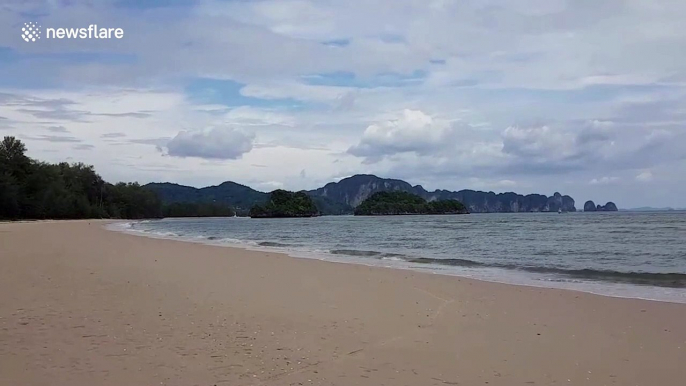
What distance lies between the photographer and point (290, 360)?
6121mm

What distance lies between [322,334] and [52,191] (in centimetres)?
9748

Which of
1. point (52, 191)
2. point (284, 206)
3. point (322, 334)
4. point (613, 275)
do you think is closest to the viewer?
point (322, 334)

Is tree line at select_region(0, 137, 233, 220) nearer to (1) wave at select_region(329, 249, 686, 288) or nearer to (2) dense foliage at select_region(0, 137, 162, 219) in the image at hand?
(2) dense foliage at select_region(0, 137, 162, 219)

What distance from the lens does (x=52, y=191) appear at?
92.6 m

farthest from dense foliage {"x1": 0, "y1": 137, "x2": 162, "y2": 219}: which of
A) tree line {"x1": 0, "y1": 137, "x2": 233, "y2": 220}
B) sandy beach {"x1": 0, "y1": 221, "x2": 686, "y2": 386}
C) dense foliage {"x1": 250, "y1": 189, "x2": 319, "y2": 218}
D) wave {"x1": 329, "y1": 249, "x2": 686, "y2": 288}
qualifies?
sandy beach {"x1": 0, "y1": 221, "x2": 686, "y2": 386}

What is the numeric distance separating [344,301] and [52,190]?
312ft

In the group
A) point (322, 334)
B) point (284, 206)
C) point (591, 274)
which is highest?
point (284, 206)

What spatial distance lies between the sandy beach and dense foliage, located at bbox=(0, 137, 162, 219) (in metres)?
75.0

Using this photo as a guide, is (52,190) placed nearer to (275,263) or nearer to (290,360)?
(275,263)

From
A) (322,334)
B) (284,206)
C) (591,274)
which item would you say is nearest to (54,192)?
(284,206)

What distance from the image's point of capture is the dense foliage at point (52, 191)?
78188 millimetres

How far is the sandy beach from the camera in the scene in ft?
18.6

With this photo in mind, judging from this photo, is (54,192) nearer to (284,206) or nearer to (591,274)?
(284,206)

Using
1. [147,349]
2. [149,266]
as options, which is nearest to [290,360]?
[147,349]
